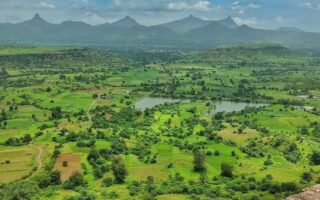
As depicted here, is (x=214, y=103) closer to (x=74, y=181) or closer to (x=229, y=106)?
(x=229, y=106)

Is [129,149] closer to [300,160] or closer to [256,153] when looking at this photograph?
[256,153]

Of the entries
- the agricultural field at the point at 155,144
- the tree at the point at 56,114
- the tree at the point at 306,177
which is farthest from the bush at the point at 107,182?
the tree at the point at 56,114

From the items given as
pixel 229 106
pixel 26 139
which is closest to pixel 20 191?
pixel 26 139

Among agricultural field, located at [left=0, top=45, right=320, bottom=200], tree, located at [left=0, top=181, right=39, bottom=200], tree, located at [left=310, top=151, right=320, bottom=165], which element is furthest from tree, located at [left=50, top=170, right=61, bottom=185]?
tree, located at [left=310, top=151, right=320, bottom=165]

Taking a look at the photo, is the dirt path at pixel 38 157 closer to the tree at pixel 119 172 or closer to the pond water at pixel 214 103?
the tree at pixel 119 172

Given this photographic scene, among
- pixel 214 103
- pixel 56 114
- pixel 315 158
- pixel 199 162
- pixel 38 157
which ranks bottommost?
pixel 38 157

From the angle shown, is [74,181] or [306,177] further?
[306,177]

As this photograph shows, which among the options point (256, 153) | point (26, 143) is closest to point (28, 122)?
point (26, 143)
